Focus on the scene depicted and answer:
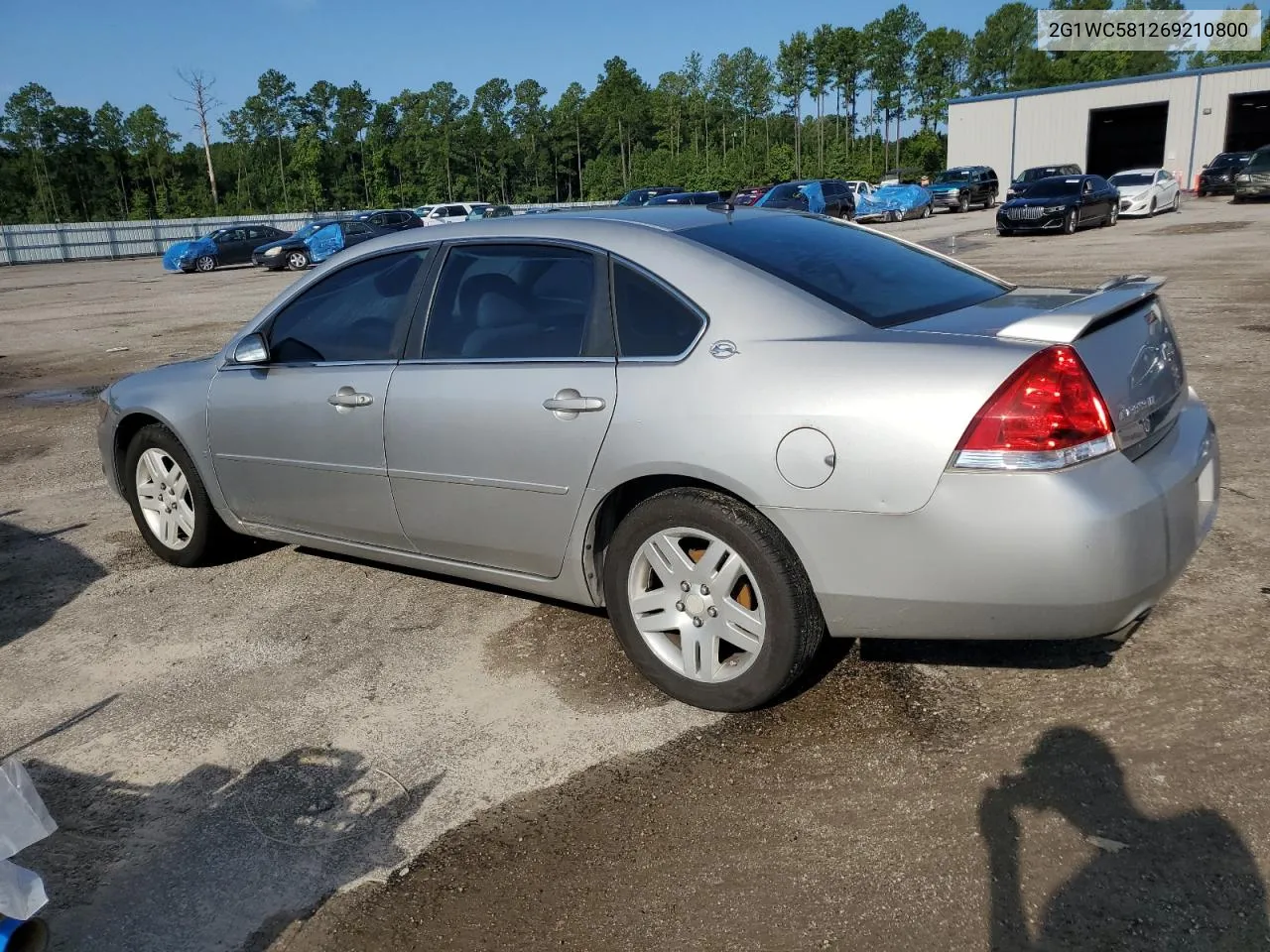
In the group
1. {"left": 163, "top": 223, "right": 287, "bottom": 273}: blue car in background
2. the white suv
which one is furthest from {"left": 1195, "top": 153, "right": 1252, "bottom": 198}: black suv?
{"left": 163, "top": 223, "right": 287, "bottom": 273}: blue car in background

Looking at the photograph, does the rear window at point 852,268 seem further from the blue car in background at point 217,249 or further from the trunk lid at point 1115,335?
the blue car in background at point 217,249

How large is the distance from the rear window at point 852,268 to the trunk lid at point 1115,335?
0.14m

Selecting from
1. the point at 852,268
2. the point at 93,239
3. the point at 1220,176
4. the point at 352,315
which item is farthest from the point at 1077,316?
the point at 93,239

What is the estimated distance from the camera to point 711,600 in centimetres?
321

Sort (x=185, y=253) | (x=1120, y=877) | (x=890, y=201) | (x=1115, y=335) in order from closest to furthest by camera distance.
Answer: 1. (x=1120, y=877)
2. (x=1115, y=335)
3. (x=185, y=253)
4. (x=890, y=201)

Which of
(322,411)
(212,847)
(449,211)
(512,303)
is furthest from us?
(449,211)

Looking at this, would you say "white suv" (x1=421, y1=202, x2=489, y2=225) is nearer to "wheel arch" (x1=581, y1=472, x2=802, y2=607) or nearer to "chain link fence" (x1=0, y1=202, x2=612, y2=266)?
"chain link fence" (x1=0, y1=202, x2=612, y2=266)

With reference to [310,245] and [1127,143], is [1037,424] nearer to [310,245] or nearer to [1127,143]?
[310,245]

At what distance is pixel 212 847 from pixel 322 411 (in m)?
1.85

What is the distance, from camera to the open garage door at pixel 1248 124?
164 ft

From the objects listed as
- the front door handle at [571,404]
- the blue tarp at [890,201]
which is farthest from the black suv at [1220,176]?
the front door handle at [571,404]

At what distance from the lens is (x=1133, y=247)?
20812mm

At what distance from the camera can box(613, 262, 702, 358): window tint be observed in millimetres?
3254

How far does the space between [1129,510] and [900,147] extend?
103 meters
